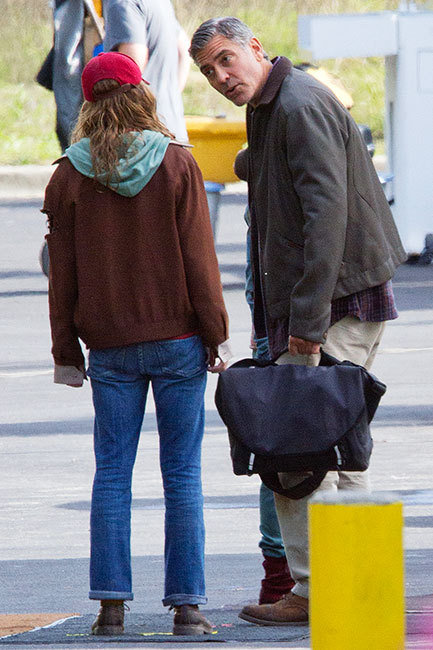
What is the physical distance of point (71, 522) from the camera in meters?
6.53

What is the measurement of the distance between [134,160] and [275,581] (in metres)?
1.43

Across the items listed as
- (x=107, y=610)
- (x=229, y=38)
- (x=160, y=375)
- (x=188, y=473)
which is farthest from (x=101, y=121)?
(x=107, y=610)

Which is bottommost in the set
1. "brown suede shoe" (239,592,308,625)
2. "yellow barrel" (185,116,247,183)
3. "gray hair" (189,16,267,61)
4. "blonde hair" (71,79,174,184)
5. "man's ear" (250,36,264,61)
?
"yellow barrel" (185,116,247,183)

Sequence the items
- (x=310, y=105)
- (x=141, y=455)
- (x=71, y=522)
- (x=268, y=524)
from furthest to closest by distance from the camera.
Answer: (x=141, y=455)
(x=71, y=522)
(x=268, y=524)
(x=310, y=105)

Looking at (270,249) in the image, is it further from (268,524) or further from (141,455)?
(141,455)

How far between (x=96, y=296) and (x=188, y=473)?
0.61 m

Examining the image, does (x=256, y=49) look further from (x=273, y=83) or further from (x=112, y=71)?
(x=112, y=71)

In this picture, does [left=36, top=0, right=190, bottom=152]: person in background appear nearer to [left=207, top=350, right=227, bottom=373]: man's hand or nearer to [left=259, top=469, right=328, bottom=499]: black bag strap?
[left=207, top=350, right=227, bottom=373]: man's hand

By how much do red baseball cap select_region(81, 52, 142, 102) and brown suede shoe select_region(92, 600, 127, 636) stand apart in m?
1.54

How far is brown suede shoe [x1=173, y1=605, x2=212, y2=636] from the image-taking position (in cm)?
500

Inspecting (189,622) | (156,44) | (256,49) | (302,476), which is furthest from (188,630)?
(156,44)

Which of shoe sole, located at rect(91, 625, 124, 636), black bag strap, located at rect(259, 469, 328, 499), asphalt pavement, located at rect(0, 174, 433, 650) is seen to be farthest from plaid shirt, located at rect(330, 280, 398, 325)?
shoe sole, located at rect(91, 625, 124, 636)

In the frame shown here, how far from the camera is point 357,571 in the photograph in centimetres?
337

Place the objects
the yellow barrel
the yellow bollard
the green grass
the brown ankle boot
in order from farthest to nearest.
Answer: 1. the green grass
2. the yellow barrel
3. the brown ankle boot
4. the yellow bollard
